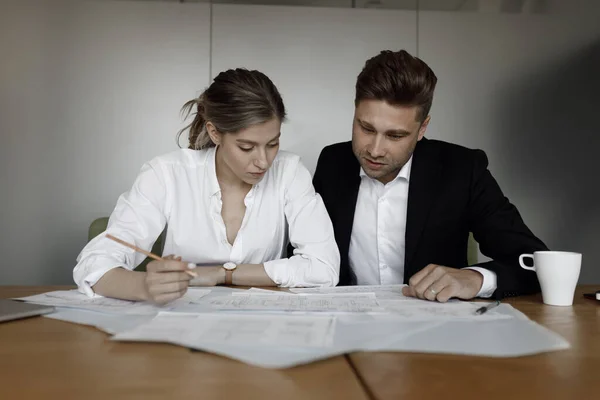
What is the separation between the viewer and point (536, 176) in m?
3.51

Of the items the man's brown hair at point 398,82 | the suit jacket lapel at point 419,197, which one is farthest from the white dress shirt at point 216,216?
the man's brown hair at point 398,82

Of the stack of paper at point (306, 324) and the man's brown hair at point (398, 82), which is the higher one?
the man's brown hair at point (398, 82)

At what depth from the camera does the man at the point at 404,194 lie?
1.97m

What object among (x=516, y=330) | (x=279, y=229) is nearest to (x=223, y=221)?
(x=279, y=229)

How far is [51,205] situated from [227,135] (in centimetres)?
178

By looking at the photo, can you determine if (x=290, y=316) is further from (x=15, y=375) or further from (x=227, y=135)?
(x=227, y=135)

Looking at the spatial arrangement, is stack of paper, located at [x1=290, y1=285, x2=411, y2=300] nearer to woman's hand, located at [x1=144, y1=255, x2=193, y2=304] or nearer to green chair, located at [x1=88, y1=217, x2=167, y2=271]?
woman's hand, located at [x1=144, y1=255, x2=193, y2=304]

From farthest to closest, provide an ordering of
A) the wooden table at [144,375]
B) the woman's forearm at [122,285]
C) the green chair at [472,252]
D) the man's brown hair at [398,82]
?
1. the green chair at [472,252]
2. the man's brown hair at [398,82]
3. the woman's forearm at [122,285]
4. the wooden table at [144,375]

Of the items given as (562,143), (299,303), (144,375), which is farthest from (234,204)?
(562,143)

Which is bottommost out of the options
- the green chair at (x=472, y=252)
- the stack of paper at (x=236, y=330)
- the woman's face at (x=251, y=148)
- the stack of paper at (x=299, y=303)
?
the green chair at (x=472, y=252)

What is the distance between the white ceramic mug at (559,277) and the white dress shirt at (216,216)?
61cm

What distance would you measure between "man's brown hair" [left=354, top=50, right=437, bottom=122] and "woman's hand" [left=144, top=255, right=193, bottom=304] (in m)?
0.97

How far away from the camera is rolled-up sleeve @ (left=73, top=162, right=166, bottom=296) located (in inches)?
59.8

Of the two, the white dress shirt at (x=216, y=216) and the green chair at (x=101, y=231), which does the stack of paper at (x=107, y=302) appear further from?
the green chair at (x=101, y=231)
